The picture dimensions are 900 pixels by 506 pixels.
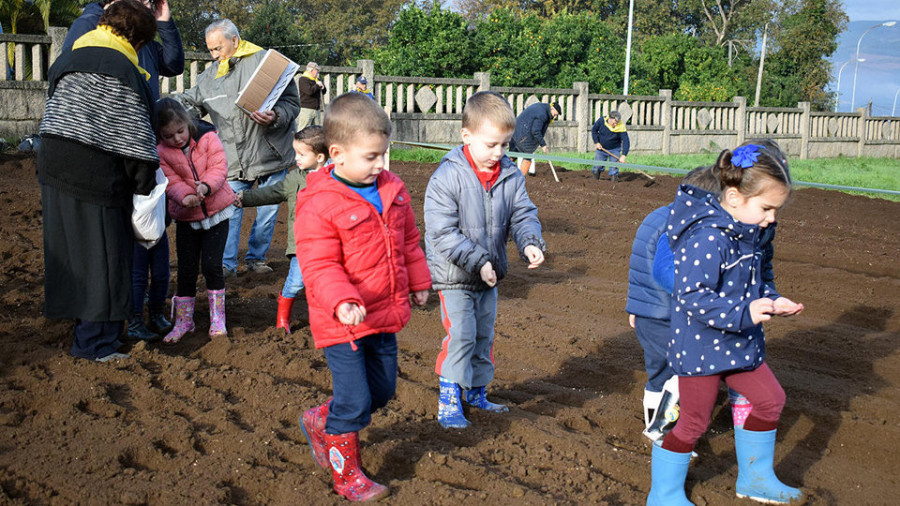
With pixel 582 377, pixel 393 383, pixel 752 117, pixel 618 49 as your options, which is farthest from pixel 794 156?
pixel 393 383

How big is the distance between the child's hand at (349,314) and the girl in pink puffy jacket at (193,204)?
260cm

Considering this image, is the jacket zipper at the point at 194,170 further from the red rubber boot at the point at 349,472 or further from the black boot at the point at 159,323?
the red rubber boot at the point at 349,472

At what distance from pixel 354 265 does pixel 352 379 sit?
1.46 ft

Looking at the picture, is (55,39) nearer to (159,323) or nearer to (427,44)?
(159,323)

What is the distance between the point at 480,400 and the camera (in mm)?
4477

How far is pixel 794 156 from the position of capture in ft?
98.9

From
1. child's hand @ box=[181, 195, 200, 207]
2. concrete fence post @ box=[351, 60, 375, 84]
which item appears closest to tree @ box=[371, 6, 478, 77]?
concrete fence post @ box=[351, 60, 375, 84]

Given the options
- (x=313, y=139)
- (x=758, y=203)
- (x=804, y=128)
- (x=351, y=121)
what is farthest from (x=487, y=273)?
(x=804, y=128)

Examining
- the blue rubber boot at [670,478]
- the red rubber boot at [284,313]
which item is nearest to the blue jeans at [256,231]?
the red rubber boot at [284,313]

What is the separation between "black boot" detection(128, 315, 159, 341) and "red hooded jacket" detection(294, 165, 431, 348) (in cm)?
248

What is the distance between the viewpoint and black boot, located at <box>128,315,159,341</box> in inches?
214

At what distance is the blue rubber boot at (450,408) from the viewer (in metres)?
4.21

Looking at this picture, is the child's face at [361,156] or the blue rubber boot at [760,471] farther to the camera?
the blue rubber boot at [760,471]

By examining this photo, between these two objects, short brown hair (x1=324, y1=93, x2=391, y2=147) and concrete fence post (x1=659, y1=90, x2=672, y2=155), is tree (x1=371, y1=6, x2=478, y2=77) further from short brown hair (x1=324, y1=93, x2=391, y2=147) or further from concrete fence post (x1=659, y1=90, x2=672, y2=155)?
short brown hair (x1=324, y1=93, x2=391, y2=147)
